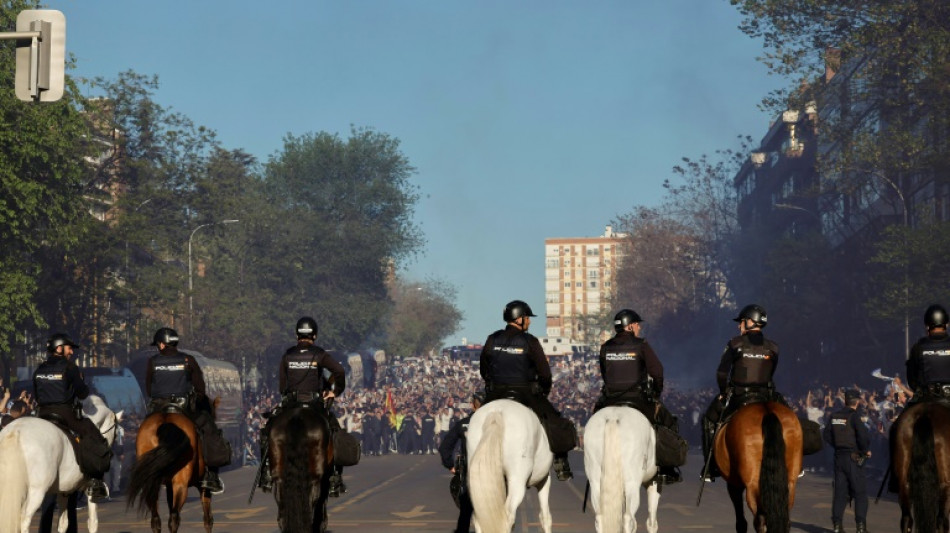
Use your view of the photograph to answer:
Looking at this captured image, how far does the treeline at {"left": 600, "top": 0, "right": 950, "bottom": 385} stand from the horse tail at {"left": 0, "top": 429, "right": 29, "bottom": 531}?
33.9 meters

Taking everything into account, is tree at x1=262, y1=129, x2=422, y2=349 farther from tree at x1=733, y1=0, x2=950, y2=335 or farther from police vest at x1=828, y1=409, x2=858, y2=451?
police vest at x1=828, y1=409, x2=858, y2=451

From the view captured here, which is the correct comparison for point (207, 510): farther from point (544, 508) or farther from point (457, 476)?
point (544, 508)

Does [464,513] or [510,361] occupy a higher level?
[510,361]

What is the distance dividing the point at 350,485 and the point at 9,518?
22399mm

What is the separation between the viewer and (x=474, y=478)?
13656 mm

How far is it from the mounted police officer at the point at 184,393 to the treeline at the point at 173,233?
82.1 feet

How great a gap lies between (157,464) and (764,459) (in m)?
5.88

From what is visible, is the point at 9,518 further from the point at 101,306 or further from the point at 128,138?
the point at 128,138

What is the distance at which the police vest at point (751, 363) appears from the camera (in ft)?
48.6

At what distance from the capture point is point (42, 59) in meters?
16.9

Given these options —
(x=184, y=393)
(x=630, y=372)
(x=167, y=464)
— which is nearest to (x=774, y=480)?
(x=630, y=372)

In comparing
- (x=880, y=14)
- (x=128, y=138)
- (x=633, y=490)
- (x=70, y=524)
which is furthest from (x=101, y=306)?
(x=633, y=490)

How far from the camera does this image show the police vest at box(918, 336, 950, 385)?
15.1 m

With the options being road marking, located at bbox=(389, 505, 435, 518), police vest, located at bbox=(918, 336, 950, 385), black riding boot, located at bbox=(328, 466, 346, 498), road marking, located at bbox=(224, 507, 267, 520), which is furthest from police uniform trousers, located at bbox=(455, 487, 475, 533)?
road marking, located at bbox=(224, 507, 267, 520)
